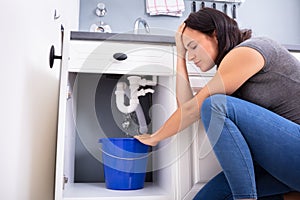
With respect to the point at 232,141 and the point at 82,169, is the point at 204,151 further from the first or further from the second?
the point at 82,169

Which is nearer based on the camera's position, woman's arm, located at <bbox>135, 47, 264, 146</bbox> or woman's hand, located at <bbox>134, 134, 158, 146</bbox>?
woman's arm, located at <bbox>135, 47, 264, 146</bbox>

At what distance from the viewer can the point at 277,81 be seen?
113 centimetres

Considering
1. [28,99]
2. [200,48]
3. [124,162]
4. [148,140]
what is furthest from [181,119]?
[28,99]

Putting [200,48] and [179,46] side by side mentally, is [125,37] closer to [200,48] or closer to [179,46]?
[179,46]

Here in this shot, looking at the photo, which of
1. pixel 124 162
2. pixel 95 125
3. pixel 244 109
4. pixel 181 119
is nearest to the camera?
pixel 244 109

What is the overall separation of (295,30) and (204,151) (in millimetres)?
1749

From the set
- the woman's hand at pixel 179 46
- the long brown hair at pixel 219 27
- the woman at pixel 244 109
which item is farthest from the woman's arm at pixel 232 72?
the woman's hand at pixel 179 46

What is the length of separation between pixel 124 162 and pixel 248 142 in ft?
2.11

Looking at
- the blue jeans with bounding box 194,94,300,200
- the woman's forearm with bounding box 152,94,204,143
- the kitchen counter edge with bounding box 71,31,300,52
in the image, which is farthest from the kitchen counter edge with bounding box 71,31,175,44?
the blue jeans with bounding box 194,94,300,200

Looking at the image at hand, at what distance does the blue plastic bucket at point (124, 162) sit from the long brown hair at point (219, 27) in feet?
1.83

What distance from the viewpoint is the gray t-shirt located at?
112cm

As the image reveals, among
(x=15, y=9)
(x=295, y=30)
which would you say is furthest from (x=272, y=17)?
(x=15, y=9)

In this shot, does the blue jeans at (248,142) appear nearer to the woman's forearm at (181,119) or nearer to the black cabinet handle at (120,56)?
the woman's forearm at (181,119)

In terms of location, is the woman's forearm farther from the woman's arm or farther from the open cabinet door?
the open cabinet door
